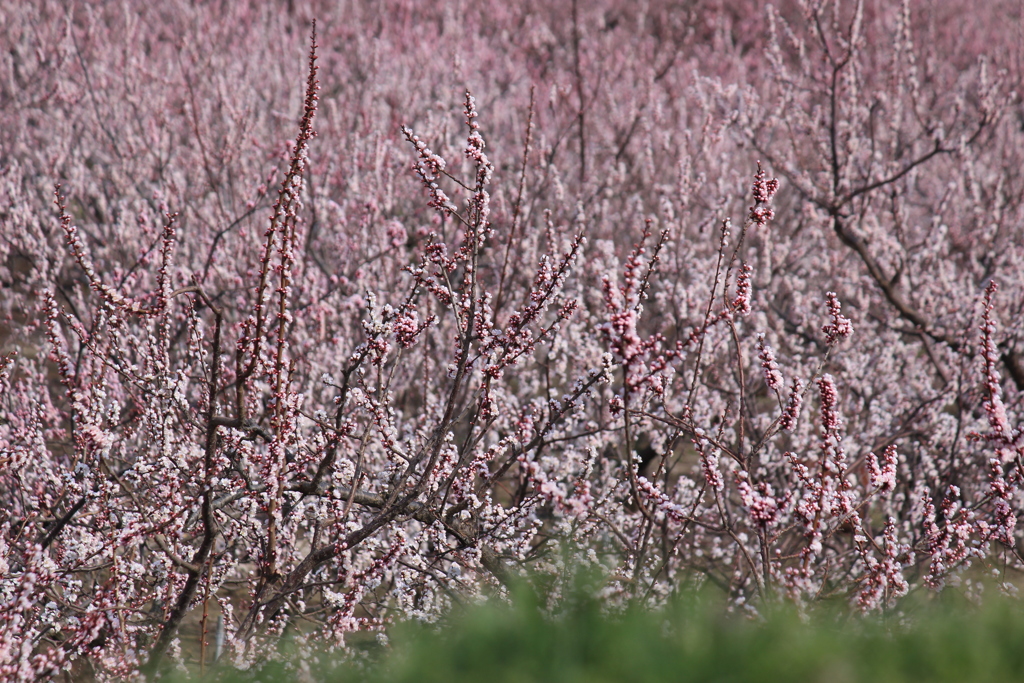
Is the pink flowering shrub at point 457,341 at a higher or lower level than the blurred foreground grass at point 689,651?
higher

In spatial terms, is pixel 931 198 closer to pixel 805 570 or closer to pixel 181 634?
pixel 805 570

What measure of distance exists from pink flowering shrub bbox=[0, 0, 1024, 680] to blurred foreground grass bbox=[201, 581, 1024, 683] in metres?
0.36

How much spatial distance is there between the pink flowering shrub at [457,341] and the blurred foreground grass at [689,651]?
0.36m

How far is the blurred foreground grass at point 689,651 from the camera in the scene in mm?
1506

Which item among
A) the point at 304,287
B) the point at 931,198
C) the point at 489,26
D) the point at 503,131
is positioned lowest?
the point at 304,287

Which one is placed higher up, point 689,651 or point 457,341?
point 457,341

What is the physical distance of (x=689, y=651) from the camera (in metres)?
1.58

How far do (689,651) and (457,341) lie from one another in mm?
1680

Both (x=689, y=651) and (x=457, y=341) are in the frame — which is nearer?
(x=689, y=651)

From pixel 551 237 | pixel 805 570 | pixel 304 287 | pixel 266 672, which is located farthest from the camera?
pixel 304 287

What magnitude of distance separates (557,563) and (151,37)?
40.6 ft

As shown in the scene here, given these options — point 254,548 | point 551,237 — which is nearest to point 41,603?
point 254,548

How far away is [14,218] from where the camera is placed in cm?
601

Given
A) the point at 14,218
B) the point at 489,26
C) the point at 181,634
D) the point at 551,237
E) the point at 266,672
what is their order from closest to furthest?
the point at 266,672 → the point at 551,237 → the point at 181,634 → the point at 14,218 → the point at 489,26
